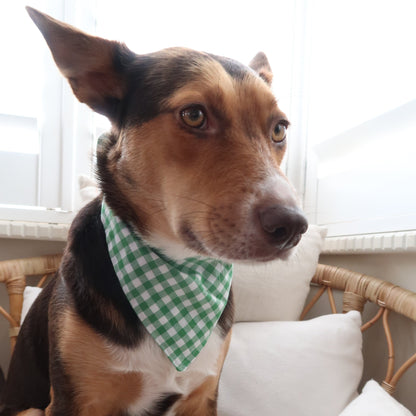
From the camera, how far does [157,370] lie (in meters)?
0.91

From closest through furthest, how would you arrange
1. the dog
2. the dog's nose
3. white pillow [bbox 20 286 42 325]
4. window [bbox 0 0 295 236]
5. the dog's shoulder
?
the dog's nose, the dog, the dog's shoulder, white pillow [bbox 20 286 42 325], window [bbox 0 0 295 236]

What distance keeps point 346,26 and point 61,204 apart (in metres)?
1.56

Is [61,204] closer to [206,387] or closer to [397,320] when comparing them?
[206,387]

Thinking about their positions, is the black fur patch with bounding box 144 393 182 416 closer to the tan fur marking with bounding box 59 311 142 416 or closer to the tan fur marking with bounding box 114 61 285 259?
the tan fur marking with bounding box 59 311 142 416

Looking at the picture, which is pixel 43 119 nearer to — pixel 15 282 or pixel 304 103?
pixel 15 282

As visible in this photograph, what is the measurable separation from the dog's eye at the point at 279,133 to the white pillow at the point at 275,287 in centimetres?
65

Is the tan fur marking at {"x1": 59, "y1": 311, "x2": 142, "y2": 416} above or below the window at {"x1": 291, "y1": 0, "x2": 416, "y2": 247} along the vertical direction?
below

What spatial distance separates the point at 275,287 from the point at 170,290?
2.13 ft

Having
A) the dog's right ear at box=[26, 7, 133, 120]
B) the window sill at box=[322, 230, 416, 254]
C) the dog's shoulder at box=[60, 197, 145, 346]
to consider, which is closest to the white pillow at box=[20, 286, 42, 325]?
the dog's shoulder at box=[60, 197, 145, 346]

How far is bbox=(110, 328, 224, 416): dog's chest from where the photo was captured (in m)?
0.87

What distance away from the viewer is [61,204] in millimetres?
1830

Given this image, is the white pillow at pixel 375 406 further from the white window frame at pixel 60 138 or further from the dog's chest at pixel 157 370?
the white window frame at pixel 60 138

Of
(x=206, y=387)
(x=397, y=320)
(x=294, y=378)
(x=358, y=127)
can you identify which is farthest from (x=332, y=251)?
(x=206, y=387)

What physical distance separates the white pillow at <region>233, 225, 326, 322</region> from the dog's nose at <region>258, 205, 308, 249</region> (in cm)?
82
